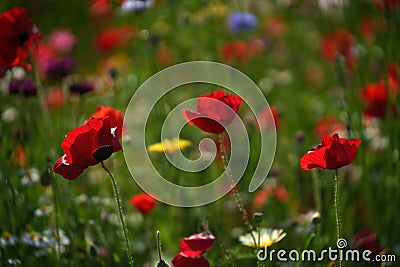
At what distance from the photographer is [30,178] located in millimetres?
1397

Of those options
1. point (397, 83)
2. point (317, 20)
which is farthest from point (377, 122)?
point (317, 20)

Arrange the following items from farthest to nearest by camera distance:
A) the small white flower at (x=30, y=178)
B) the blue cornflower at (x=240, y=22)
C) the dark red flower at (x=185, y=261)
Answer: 1. the blue cornflower at (x=240, y=22)
2. the small white flower at (x=30, y=178)
3. the dark red flower at (x=185, y=261)

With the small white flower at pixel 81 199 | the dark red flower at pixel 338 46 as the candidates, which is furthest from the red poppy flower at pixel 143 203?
the dark red flower at pixel 338 46

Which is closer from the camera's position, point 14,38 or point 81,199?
point 14,38

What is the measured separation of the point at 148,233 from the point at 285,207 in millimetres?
360

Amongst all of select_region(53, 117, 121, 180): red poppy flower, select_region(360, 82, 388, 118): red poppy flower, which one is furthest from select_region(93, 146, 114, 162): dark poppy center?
select_region(360, 82, 388, 118): red poppy flower

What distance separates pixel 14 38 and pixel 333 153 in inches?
24.7

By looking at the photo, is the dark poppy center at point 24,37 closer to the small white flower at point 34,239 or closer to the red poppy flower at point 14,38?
the red poppy flower at point 14,38

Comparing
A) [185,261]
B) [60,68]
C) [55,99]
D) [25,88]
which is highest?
[55,99]

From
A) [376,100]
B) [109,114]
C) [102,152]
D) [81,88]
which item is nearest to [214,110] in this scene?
[102,152]

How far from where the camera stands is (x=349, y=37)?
243cm

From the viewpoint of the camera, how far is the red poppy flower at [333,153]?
3.01 feet

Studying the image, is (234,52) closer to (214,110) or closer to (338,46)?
(338,46)

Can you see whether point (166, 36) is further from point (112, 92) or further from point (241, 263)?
point (241, 263)
